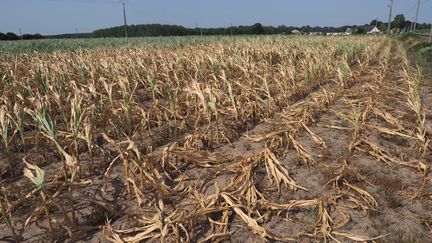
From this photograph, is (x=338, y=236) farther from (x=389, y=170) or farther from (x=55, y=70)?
(x=55, y=70)

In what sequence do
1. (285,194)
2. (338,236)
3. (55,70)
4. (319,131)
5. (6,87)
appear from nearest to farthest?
(338,236)
(285,194)
(319,131)
(6,87)
(55,70)

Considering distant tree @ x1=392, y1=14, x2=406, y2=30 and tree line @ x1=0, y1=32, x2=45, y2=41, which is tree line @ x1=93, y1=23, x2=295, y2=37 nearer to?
tree line @ x1=0, y1=32, x2=45, y2=41

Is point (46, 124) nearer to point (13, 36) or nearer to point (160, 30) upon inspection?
point (13, 36)

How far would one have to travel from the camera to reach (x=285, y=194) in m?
3.27

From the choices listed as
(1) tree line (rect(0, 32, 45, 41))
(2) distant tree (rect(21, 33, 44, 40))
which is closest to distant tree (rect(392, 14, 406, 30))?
(2) distant tree (rect(21, 33, 44, 40))

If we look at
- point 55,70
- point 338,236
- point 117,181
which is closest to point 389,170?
point 338,236

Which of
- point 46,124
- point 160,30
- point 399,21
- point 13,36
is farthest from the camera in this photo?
point 399,21

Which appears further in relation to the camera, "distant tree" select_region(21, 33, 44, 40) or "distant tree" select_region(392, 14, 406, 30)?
"distant tree" select_region(392, 14, 406, 30)

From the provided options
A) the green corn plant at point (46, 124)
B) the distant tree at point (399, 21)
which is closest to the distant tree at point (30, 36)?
the green corn plant at point (46, 124)

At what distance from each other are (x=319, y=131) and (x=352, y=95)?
7.77 feet

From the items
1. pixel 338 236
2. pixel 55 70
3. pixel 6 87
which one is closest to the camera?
pixel 338 236

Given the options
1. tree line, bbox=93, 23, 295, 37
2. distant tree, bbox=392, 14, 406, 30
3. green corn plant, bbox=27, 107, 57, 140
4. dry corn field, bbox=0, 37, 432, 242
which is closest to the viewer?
dry corn field, bbox=0, 37, 432, 242

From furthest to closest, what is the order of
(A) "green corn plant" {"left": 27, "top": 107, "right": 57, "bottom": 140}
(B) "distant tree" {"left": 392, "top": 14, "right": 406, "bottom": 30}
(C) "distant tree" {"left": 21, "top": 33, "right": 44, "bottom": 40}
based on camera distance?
(B) "distant tree" {"left": 392, "top": 14, "right": 406, "bottom": 30}
(C) "distant tree" {"left": 21, "top": 33, "right": 44, "bottom": 40}
(A) "green corn plant" {"left": 27, "top": 107, "right": 57, "bottom": 140}

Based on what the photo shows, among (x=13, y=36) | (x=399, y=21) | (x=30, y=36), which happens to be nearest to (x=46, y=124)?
(x=30, y=36)
